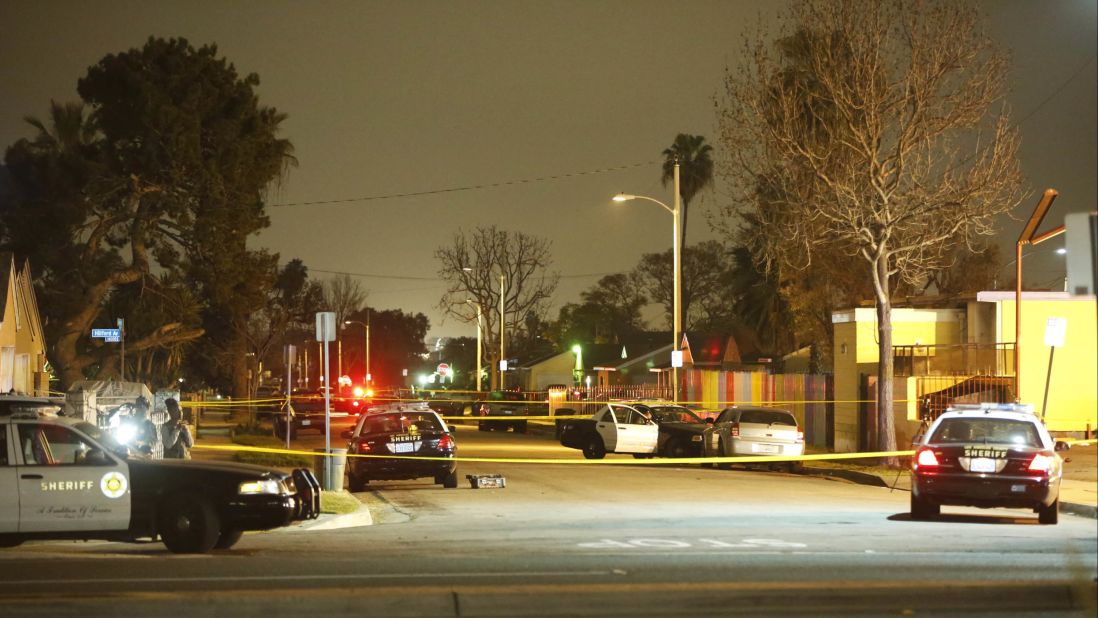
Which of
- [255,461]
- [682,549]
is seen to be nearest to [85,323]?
[255,461]

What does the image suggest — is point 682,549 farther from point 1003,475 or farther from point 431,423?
point 431,423

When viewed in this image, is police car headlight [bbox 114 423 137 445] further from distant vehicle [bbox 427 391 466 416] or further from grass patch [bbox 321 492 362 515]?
distant vehicle [bbox 427 391 466 416]

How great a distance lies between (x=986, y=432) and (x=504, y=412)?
1423 inches

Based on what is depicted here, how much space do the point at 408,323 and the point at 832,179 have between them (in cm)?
11872

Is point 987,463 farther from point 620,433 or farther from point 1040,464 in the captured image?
point 620,433

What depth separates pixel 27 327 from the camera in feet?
133

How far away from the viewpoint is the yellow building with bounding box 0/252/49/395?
34062 mm

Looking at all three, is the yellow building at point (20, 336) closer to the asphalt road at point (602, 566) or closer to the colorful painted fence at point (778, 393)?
the asphalt road at point (602, 566)

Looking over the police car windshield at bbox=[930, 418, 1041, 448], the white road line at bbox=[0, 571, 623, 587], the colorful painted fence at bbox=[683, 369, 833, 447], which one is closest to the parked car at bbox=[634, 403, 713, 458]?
the colorful painted fence at bbox=[683, 369, 833, 447]

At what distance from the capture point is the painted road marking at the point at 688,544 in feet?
42.9

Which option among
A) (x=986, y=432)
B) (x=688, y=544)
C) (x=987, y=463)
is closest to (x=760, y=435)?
(x=986, y=432)

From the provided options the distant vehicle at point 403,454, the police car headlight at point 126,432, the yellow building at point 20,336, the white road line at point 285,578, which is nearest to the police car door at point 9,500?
the white road line at point 285,578

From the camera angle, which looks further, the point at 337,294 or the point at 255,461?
the point at 337,294

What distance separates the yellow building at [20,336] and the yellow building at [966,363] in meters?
21.3
